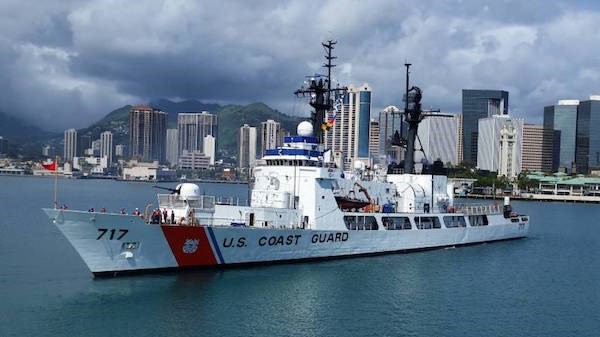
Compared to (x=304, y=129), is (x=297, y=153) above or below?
below

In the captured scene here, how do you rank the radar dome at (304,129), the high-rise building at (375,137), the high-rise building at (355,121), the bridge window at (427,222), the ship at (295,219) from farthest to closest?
1. the high-rise building at (375,137)
2. the high-rise building at (355,121)
3. the bridge window at (427,222)
4. the radar dome at (304,129)
5. the ship at (295,219)

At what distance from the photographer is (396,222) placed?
119 feet

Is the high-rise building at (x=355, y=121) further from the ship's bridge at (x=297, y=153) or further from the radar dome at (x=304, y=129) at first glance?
the ship's bridge at (x=297, y=153)

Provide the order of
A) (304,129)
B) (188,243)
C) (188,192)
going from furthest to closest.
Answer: (304,129)
(188,192)
(188,243)

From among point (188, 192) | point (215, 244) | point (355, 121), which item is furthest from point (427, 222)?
point (355, 121)

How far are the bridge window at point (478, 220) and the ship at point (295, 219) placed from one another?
130 mm

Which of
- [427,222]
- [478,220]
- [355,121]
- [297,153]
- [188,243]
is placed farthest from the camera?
[355,121]

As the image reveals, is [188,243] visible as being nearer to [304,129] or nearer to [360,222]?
[304,129]

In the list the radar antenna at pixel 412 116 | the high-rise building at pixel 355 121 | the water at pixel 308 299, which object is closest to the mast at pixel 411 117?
the radar antenna at pixel 412 116

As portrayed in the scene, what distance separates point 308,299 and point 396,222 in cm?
1188

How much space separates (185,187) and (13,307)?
900 centimetres

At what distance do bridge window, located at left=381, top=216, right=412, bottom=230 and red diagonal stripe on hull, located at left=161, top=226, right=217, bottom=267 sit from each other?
1085cm

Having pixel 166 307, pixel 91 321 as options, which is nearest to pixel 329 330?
pixel 166 307

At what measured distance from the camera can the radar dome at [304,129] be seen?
34.0 m
